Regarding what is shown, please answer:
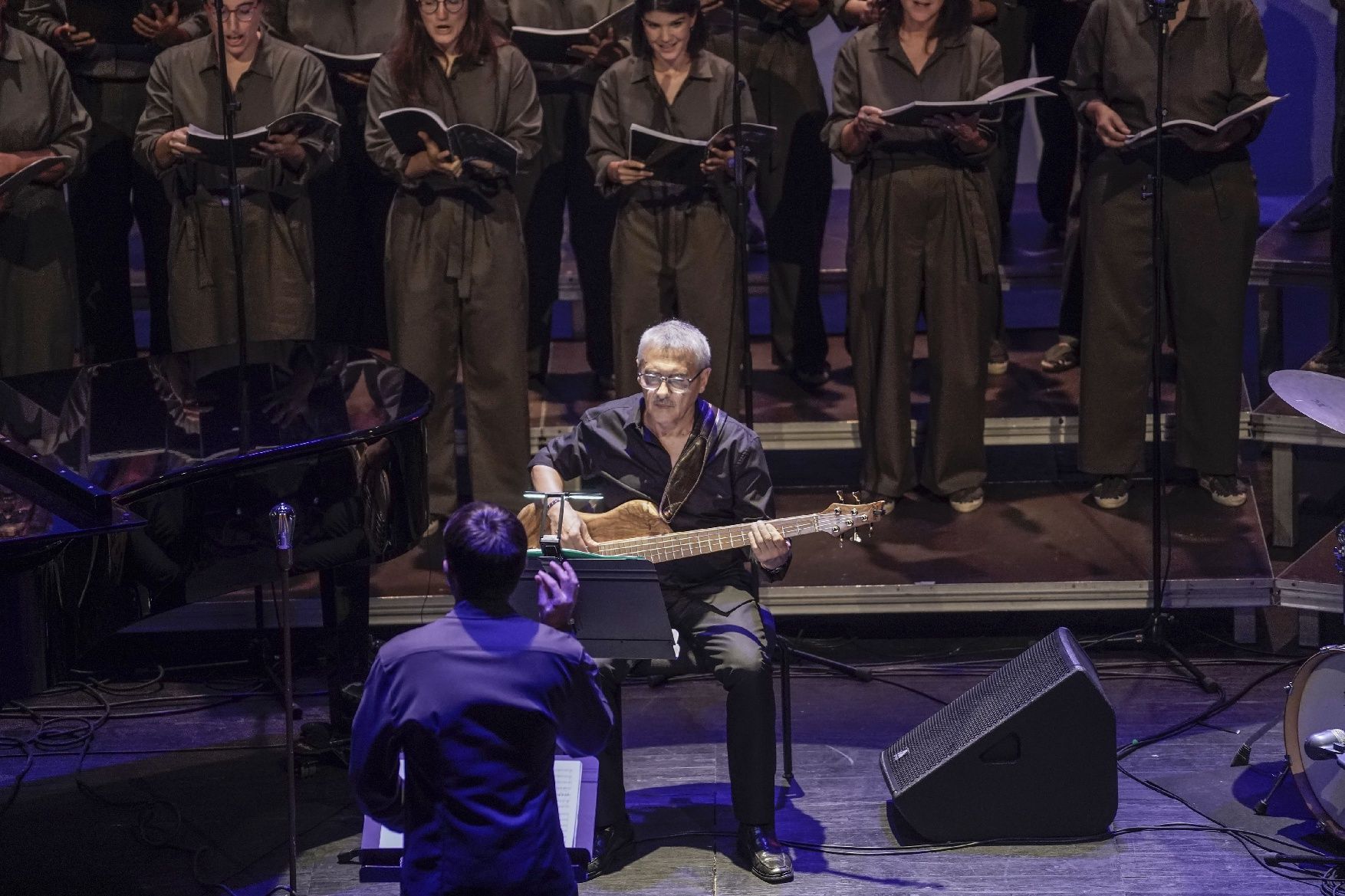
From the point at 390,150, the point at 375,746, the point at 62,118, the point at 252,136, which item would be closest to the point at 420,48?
the point at 390,150

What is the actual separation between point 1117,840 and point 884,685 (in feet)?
4.13

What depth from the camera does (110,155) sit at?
281 inches

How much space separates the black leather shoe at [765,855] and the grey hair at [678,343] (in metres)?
1.28

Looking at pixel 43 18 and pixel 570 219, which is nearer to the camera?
pixel 43 18

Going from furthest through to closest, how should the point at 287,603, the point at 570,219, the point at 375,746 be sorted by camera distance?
the point at 570,219, the point at 287,603, the point at 375,746

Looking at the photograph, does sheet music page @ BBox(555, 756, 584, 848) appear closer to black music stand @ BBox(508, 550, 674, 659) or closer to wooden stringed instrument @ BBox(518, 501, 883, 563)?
black music stand @ BBox(508, 550, 674, 659)

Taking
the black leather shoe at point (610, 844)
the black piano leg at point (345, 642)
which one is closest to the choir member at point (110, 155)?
the black piano leg at point (345, 642)

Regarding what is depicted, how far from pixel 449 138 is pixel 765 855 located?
2807mm

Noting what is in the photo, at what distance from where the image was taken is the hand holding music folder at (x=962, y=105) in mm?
5797

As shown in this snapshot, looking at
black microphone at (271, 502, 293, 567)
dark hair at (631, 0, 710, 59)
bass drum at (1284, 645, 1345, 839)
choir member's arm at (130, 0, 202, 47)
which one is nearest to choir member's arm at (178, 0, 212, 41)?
choir member's arm at (130, 0, 202, 47)

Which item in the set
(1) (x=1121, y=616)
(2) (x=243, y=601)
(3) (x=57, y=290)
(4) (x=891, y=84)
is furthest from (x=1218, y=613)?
(3) (x=57, y=290)

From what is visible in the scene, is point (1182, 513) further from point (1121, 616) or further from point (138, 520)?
point (138, 520)

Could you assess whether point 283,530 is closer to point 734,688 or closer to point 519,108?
point 734,688

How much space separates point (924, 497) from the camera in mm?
6801
